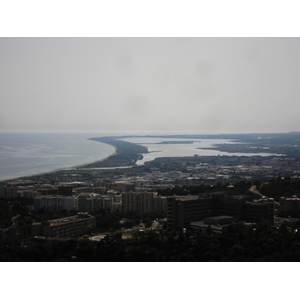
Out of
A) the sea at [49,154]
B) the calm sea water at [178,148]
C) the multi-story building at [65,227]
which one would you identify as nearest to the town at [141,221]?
the multi-story building at [65,227]

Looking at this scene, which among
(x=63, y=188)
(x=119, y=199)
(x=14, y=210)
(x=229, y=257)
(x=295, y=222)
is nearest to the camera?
(x=229, y=257)

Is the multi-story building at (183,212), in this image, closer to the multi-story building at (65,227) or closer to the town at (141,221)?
the town at (141,221)

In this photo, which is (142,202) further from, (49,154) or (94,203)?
(49,154)

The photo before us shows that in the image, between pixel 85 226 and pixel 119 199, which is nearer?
pixel 85 226

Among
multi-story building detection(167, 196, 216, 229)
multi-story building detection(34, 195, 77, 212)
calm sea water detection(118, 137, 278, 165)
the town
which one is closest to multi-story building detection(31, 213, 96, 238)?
the town

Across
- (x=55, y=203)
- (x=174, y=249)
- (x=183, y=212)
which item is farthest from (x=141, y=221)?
(x=174, y=249)

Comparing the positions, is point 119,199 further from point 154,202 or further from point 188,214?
point 188,214

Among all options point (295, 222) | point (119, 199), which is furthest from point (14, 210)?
point (295, 222)
